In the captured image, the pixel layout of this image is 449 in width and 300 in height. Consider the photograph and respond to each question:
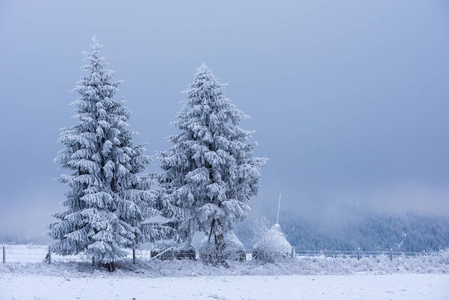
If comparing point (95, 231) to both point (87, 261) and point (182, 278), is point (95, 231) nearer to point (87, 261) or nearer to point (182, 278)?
point (87, 261)

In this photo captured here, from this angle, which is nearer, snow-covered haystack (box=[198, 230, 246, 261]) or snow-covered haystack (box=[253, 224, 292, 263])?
snow-covered haystack (box=[198, 230, 246, 261])

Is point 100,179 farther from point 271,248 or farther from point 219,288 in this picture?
point 271,248

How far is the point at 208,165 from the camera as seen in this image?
33.8m

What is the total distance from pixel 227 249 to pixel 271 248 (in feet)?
10.2

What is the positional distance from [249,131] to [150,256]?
10930 millimetres

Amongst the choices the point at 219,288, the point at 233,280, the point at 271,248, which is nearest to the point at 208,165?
the point at 271,248

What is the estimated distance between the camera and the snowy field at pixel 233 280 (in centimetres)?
2155

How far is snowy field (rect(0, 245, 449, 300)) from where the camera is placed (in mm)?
21547

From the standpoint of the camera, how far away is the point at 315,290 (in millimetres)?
24078

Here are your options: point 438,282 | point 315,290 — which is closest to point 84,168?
point 315,290

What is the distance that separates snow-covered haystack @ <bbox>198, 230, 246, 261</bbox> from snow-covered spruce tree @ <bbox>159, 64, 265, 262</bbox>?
46 centimetres

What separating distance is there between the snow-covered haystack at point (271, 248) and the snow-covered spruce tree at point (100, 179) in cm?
822

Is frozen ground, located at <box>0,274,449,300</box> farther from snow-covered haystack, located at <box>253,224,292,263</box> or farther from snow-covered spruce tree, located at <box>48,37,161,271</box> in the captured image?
snow-covered haystack, located at <box>253,224,292,263</box>

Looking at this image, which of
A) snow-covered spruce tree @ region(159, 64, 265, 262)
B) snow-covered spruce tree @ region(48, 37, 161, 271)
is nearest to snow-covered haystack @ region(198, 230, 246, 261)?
snow-covered spruce tree @ region(159, 64, 265, 262)
